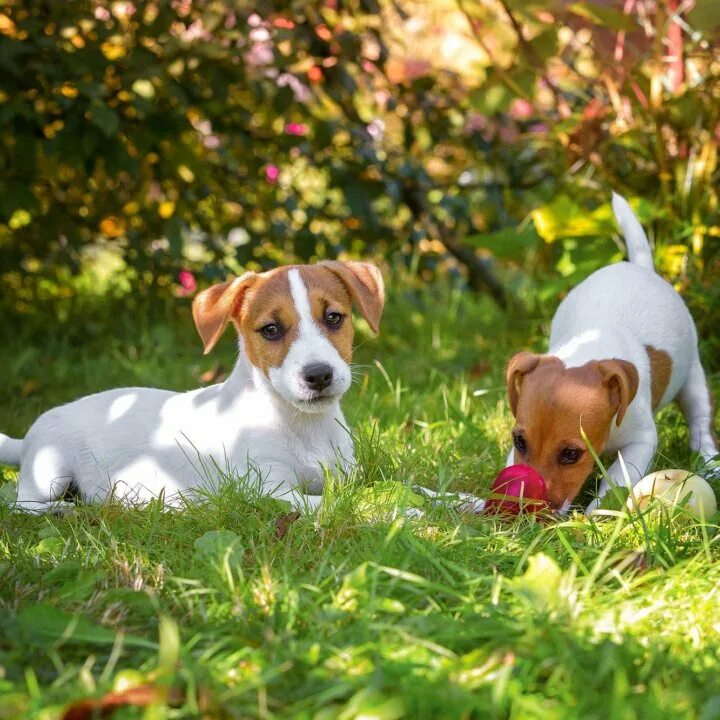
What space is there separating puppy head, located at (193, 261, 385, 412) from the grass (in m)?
0.36

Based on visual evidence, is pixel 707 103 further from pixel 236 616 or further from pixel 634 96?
pixel 236 616

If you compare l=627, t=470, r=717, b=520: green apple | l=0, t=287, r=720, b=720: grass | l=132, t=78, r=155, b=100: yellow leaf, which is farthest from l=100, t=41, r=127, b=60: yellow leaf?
l=627, t=470, r=717, b=520: green apple

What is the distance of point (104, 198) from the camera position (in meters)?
6.18

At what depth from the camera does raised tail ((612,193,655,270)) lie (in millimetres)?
4383

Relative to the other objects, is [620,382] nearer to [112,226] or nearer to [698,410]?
[698,410]

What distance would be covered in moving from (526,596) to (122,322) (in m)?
4.46

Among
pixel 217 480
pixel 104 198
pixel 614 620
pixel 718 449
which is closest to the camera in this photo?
pixel 614 620

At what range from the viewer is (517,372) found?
11.6 feet

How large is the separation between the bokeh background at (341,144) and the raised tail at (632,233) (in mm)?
454

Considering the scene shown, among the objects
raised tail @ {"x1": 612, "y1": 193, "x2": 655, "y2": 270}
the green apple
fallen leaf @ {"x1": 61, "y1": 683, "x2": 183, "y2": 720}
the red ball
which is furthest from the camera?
raised tail @ {"x1": 612, "y1": 193, "x2": 655, "y2": 270}

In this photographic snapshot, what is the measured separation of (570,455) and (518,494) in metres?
0.26

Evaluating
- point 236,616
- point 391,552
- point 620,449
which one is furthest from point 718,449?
point 236,616

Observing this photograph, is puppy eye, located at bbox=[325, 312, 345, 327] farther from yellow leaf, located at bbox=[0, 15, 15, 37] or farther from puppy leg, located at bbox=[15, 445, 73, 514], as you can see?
yellow leaf, located at bbox=[0, 15, 15, 37]

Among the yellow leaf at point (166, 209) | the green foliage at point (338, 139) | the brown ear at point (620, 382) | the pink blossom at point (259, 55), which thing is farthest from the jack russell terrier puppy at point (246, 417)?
the yellow leaf at point (166, 209)
